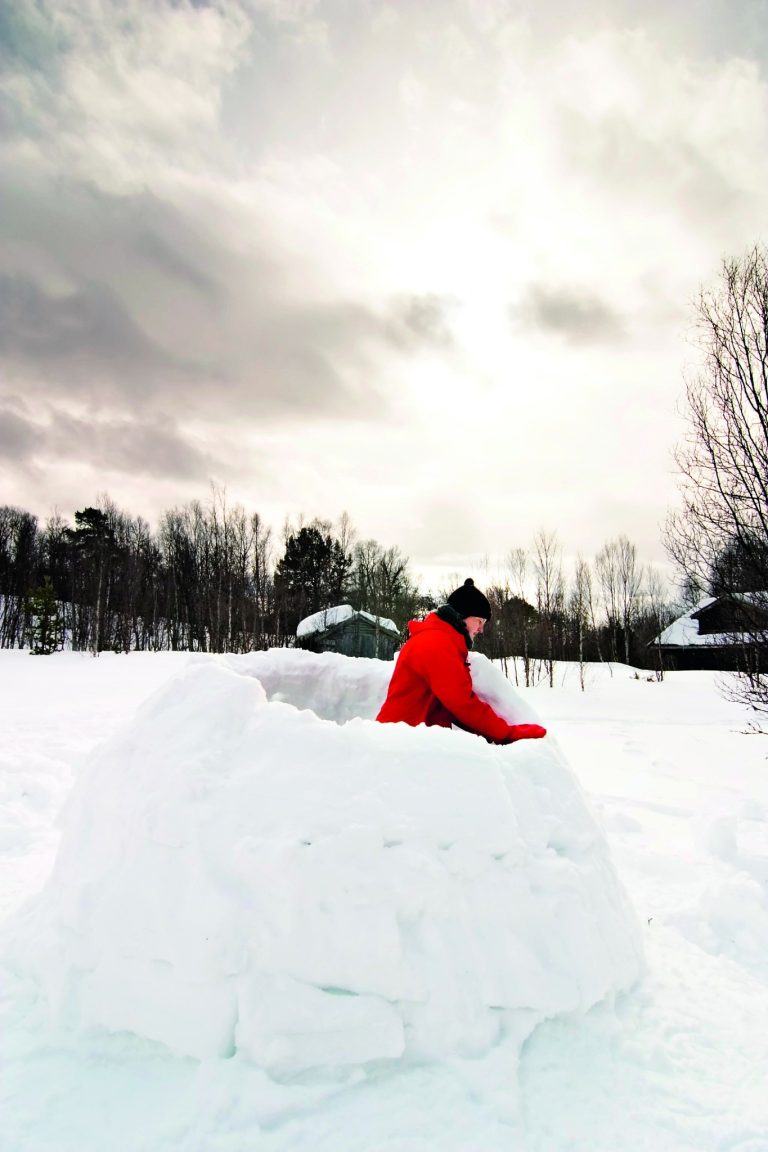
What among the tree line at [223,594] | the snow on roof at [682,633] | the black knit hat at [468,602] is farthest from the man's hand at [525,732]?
the snow on roof at [682,633]

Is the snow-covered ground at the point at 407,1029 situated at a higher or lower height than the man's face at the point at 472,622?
lower

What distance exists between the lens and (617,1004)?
8.16 ft

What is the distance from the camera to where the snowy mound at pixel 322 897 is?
6.59 ft

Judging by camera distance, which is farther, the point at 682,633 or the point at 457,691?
the point at 682,633

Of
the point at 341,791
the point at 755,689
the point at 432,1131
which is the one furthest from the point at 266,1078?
the point at 755,689

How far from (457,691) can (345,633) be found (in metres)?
20.9

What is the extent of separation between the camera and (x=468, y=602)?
145 inches

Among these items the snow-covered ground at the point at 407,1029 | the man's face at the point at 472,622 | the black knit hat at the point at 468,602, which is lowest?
the snow-covered ground at the point at 407,1029

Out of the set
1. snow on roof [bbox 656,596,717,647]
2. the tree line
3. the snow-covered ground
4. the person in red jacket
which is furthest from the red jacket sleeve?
snow on roof [bbox 656,596,717,647]

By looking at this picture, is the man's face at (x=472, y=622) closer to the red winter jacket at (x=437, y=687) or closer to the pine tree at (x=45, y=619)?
the red winter jacket at (x=437, y=687)

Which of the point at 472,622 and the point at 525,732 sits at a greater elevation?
the point at 472,622

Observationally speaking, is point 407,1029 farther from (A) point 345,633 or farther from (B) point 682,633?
(B) point 682,633

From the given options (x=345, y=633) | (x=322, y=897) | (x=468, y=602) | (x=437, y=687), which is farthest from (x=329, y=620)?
(x=322, y=897)

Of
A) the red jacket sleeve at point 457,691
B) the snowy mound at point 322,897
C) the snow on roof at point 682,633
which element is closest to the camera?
the snowy mound at point 322,897
